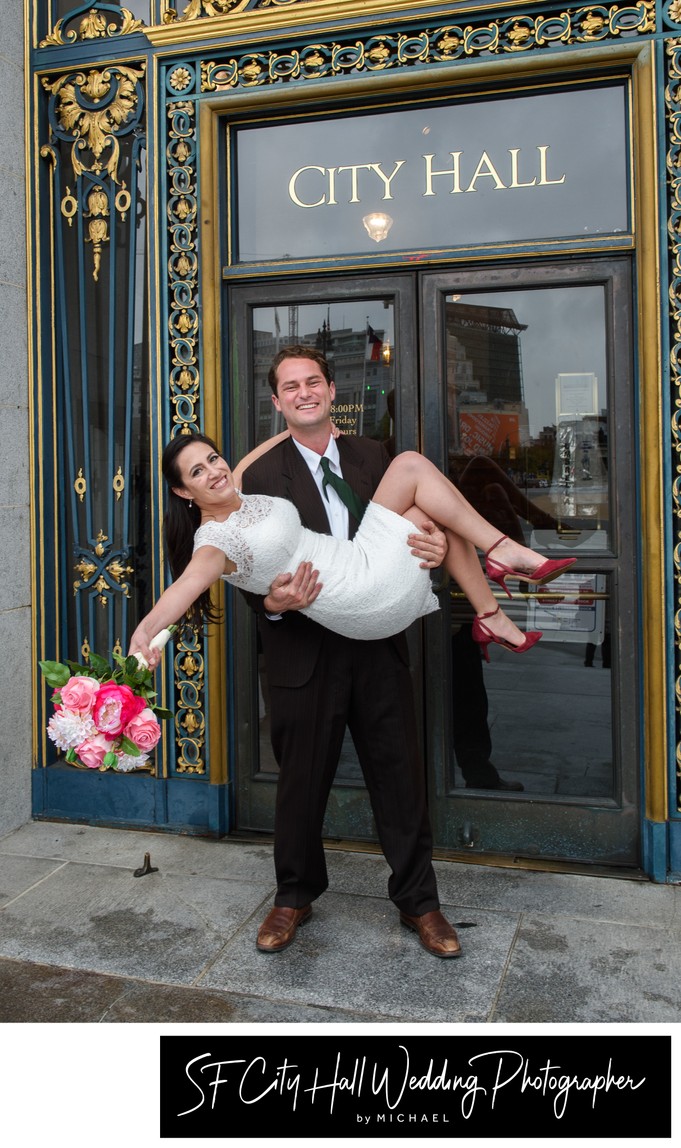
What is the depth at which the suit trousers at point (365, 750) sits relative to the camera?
3.76m

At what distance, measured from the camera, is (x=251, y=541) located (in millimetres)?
3379

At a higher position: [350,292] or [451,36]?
[451,36]

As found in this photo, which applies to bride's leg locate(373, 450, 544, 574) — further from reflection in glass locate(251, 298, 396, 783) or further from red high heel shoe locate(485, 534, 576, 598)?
reflection in glass locate(251, 298, 396, 783)

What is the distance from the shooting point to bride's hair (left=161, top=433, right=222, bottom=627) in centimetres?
348

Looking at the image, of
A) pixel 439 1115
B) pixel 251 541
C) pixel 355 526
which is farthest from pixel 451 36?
pixel 439 1115

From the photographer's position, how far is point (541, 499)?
4.54 meters

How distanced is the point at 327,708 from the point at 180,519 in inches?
36.0

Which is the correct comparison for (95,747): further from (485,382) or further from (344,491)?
(485,382)

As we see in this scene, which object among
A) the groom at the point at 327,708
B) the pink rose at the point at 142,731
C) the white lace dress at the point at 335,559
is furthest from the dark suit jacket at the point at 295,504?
the pink rose at the point at 142,731

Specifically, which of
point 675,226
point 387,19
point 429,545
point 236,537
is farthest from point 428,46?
point 236,537

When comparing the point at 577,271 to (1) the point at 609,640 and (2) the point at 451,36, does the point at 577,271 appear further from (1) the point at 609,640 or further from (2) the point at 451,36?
(1) the point at 609,640

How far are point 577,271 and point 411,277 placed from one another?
77cm

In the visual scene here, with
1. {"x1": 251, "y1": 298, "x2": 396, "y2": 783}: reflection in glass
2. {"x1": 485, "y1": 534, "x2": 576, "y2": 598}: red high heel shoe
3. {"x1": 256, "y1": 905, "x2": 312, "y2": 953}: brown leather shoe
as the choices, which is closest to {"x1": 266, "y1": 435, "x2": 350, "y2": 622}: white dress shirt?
{"x1": 485, "y1": 534, "x2": 576, "y2": 598}: red high heel shoe

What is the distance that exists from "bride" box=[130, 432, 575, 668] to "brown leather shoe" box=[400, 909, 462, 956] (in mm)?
1125
